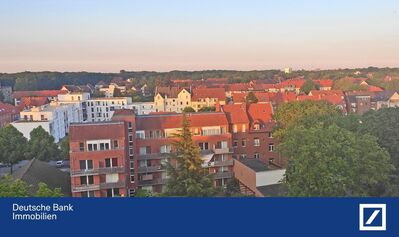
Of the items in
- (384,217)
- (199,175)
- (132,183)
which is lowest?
(132,183)

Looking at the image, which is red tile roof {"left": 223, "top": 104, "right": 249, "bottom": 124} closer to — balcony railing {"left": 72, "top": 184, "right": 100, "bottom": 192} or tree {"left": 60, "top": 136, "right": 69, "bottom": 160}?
balcony railing {"left": 72, "top": 184, "right": 100, "bottom": 192}

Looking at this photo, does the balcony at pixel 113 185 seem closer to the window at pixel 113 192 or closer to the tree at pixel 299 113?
the window at pixel 113 192

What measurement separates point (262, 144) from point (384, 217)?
7.36 metres

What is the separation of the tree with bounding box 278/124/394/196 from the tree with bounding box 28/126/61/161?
674 centimetres

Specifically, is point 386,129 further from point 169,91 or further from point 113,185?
point 169,91

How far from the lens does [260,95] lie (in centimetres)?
1146

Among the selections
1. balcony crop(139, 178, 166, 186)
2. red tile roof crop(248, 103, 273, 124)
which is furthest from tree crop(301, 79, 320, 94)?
balcony crop(139, 178, 166, 186)

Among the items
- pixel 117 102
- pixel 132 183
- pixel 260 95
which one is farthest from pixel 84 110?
pixel 260 95

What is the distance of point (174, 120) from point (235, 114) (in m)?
1.90

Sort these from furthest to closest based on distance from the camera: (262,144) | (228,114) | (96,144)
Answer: (262,144)
(228,114)
(96,144)

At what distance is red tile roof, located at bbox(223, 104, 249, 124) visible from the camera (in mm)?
8716

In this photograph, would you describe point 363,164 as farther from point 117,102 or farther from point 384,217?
point 117,102

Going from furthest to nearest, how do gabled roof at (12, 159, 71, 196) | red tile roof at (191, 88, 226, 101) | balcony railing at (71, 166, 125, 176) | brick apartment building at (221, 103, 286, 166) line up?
red tile roof at (191, 88, 226, 101) < brick apartment building at (221, 103, 286, 166) < balcony railing at (71, 166, 125, 176) < gabled roof at (12, 159, 71, 196)

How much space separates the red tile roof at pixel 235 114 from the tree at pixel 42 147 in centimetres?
453
